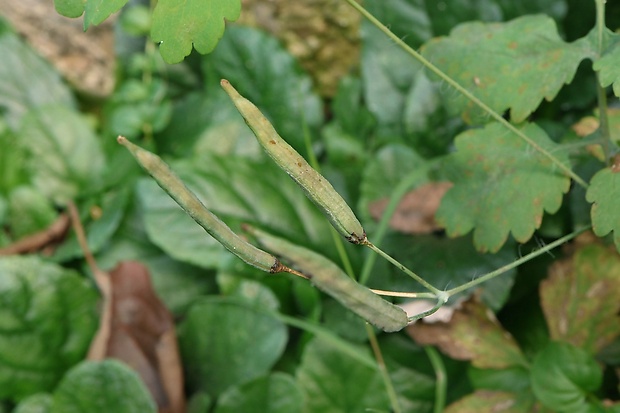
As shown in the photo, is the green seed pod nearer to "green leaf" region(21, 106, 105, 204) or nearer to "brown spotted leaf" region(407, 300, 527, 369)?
"brown spotted leaf" region(407, 300, 527, 369)

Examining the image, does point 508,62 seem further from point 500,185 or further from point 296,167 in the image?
point 296,167

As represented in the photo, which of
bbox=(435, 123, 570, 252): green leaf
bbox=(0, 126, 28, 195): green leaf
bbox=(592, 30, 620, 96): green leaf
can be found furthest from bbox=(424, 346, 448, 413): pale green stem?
bbox=(0, 126, 28, 195): green leaf

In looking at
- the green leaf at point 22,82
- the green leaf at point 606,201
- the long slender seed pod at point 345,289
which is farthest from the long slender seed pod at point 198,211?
the green leaf at point 22,82

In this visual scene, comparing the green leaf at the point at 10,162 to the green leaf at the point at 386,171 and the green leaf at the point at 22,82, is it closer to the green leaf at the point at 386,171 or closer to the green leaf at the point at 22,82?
the green leaf at the point at 22,82

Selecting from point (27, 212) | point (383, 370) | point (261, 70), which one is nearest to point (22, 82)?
point (27, 212)

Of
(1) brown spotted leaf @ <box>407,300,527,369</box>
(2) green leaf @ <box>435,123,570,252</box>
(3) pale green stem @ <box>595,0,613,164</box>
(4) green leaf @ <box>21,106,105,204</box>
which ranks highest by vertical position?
(3) pale green stem @ <box>595,0,613,164</box>
